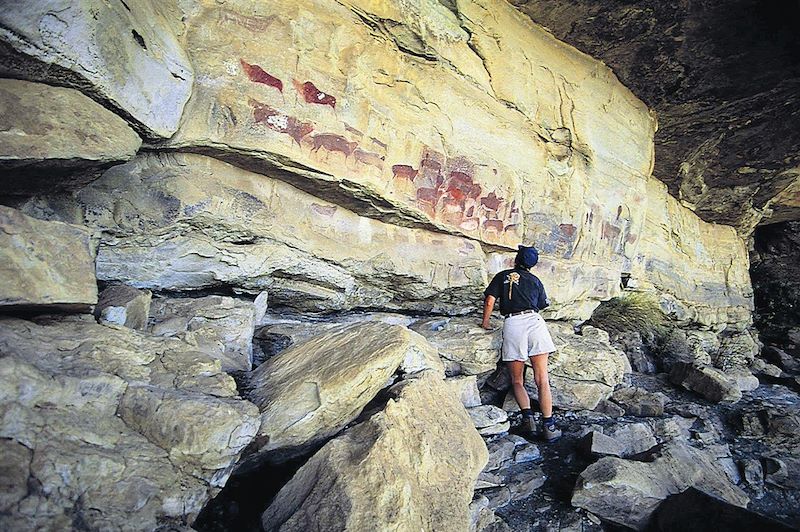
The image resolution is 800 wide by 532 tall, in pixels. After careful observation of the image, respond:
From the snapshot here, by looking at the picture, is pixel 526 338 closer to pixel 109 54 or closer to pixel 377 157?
pixel 377 157

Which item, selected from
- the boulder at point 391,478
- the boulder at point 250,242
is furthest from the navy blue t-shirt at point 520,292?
the boulder at point 391,478

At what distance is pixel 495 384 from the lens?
16.9 ft

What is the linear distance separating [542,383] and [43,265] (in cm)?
411

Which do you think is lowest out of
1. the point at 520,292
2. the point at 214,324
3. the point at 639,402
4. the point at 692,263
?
the point at 639,402

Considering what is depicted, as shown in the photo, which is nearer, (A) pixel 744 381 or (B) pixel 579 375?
(B) pixel 579 375

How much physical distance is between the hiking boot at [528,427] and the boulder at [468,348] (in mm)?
681

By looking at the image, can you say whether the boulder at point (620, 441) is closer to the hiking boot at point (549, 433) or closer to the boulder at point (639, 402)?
the hiking boot at point (549, 433)

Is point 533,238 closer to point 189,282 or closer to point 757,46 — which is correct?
point 757,46

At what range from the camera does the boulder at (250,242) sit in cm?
370

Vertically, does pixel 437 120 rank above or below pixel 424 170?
above

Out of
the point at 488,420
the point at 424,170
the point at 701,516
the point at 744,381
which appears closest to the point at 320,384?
the point at 488,420

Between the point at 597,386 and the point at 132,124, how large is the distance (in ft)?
17.0

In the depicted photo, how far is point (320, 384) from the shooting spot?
2787 mm

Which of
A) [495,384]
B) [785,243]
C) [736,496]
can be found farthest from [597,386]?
[785,243]
